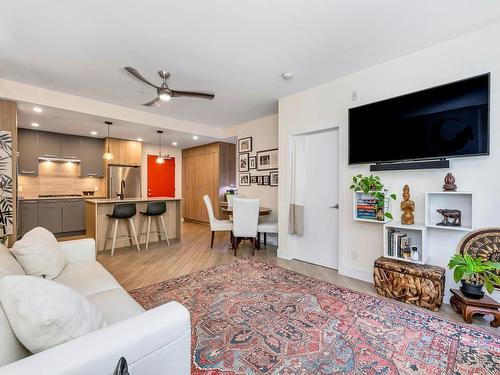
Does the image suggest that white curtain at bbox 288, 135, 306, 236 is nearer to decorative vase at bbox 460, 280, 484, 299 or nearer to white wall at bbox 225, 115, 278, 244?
white wall at bbox 225, 115, 278, 244

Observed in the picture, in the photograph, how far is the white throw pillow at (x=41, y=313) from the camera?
864mm

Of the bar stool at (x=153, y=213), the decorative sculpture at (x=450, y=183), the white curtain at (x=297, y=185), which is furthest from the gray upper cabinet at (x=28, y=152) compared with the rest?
the decorative sculpture at (x=450, y=183)

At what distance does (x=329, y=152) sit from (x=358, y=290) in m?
1.89

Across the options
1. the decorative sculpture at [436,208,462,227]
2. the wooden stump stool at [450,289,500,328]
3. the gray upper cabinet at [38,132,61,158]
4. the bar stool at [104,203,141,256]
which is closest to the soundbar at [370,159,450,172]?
the decorative sculpture at [436,208,462,227]

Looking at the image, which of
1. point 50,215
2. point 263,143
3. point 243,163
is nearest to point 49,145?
point 50,215

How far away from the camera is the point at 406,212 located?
8.42ft

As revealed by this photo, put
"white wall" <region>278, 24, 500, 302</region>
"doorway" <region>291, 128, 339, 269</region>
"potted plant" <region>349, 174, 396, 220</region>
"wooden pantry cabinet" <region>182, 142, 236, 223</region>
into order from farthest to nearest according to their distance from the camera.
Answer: "wooden pantry cabinet" <region>182, 142, 236, 223</region> < "doorway" <region>291, 128, 339, 269</region> < "potted plant" <region>349, 174, 396, 220</region> < "white wall" <region>278, 24, 500, 302</region>

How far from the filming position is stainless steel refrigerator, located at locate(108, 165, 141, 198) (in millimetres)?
6031

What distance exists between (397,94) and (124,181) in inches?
241

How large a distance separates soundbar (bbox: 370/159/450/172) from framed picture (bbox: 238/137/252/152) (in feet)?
9.77

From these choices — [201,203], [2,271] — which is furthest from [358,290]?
[201,203]

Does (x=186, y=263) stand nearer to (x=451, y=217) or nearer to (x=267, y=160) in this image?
(x=267, y=160)

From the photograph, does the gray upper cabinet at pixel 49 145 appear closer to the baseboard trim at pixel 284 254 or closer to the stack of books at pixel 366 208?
the baseboard trim at pixel 284 254

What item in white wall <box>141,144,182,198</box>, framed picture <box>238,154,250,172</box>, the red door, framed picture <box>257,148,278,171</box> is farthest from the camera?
the red door
